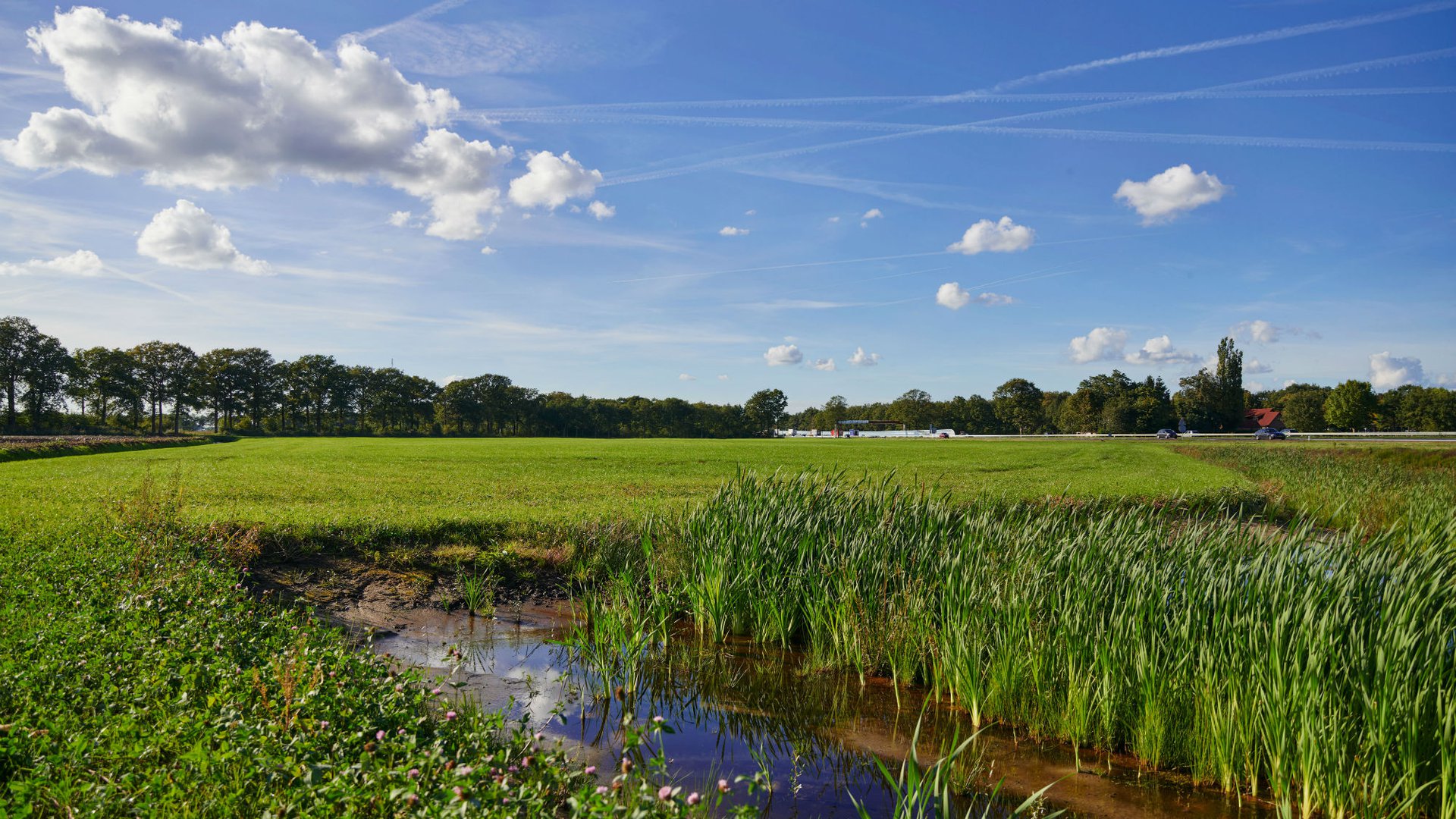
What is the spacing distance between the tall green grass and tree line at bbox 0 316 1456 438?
9315 centimetres

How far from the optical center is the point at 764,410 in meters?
143

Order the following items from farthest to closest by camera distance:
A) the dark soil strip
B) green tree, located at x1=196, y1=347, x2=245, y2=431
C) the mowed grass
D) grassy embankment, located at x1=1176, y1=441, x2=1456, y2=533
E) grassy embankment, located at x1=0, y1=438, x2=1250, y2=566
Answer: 1. green tree, located at x1=196, y1=347, x2=245, y2=431
2. the dark soil strip
3. the mowed grass
4. grassy embankment, located at x1=1176, y1=441, x2=1456, y2=533
5. grassy embankment, located at x1=0, y1=438, x2=1250, y2=566

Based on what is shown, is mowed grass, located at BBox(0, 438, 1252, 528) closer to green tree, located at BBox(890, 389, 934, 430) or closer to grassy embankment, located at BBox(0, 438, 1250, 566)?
grassy embankment, located at BBox(0, 438, 1250, 566)

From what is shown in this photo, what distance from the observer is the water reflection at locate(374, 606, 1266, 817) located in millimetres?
6047

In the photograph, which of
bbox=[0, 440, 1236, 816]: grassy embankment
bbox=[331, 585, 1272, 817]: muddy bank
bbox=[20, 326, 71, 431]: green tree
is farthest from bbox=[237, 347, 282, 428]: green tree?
bbox=[331, 585, 1272, 817]: muddy bank

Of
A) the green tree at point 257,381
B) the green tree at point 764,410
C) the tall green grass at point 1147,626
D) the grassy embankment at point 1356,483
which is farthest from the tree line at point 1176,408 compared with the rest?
the tall green grass at point 1147,626

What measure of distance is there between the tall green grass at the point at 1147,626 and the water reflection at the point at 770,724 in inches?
11.4

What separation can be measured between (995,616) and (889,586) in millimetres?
2026

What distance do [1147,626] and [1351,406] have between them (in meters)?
131

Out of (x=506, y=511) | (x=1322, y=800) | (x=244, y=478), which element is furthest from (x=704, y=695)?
(x=244, y=478)

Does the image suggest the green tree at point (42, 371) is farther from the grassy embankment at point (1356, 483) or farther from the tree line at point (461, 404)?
the grassy embankment at point (1356, 483)

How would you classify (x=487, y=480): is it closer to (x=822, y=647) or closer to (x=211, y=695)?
(x=822, y=647)

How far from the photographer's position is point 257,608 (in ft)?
29.8

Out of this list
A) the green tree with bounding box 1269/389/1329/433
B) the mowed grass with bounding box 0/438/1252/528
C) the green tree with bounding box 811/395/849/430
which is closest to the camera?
the mowed grass with bounding box 0/438/1252/528
